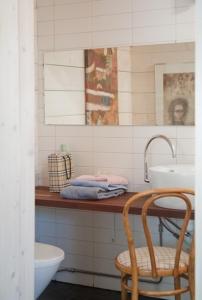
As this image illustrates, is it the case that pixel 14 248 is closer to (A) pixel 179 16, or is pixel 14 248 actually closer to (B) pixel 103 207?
(B) pixel 103 207

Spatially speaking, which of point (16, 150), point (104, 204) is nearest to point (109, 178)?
point (104, 204)

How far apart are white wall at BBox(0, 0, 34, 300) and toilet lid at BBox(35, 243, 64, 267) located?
0.77 meters

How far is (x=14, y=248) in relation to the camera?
162 centimetres

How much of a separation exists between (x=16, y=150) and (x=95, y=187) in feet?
3.73

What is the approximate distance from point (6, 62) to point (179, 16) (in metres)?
1.59

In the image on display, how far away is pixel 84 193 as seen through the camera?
266 cm

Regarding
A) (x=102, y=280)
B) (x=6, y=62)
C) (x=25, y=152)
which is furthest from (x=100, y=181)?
(x=6, y=62)

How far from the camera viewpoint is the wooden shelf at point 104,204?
238 centimetres

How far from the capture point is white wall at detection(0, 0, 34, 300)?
1.57 metres

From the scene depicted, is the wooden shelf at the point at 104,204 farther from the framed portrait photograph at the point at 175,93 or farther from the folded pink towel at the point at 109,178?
the framed portrait photograph at the point at 175,93

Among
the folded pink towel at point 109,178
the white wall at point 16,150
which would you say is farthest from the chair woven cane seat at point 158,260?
the white wall at point 16,150

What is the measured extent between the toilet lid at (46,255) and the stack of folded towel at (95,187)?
0.35m

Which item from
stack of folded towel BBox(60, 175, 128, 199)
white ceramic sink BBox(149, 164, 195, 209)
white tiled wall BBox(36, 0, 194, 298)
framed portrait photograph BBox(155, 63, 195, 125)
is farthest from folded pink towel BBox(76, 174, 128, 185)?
framed portrait photograph BBox(155, 63, 195, 125)

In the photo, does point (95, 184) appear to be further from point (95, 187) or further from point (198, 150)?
point (198, 150)
